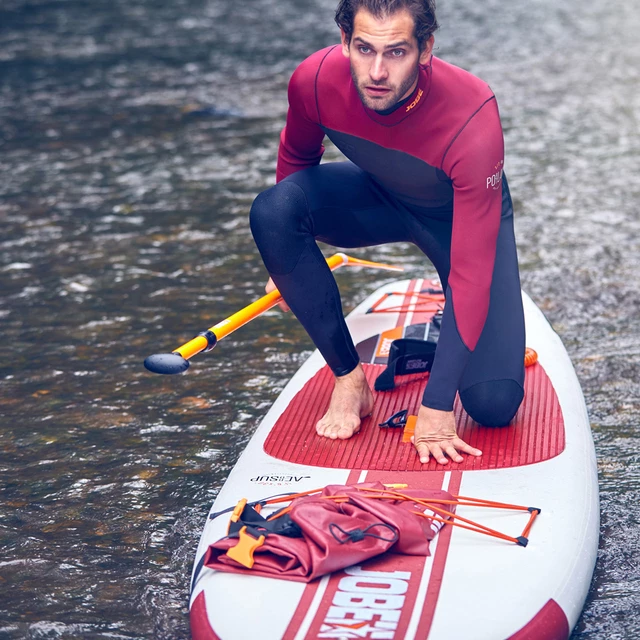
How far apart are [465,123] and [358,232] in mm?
591

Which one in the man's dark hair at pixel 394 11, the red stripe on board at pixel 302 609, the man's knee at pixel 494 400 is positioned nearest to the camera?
the red stripe on board at pixel 302 609

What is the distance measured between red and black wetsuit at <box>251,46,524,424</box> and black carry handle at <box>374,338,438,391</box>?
258mm

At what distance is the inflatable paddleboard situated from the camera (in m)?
2.03

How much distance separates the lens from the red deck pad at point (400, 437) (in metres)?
Answer: 2.63

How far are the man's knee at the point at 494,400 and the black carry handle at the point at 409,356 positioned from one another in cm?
38

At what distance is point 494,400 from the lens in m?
2.78

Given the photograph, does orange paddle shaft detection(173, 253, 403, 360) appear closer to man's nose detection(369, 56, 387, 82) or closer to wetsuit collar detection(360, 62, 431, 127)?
wetsuit collar detection(360, 62, 431, 127)

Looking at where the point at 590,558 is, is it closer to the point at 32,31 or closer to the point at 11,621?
the point at 11,621

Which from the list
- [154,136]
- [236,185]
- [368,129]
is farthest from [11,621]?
[154,136]

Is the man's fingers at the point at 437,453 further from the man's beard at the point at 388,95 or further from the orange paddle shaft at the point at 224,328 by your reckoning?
the man's beard at the point at 388,95

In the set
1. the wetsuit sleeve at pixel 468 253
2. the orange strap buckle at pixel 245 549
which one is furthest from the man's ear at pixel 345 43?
the orange strap buckle at pixel 245 549

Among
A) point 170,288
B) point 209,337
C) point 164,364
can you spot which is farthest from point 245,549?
point 170,288

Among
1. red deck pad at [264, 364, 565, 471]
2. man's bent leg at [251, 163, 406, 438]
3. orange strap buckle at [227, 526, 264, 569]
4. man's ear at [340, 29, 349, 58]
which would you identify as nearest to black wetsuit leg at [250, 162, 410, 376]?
man's bent leg at [251, 163, 406, 438]

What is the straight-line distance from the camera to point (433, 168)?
108 inches
